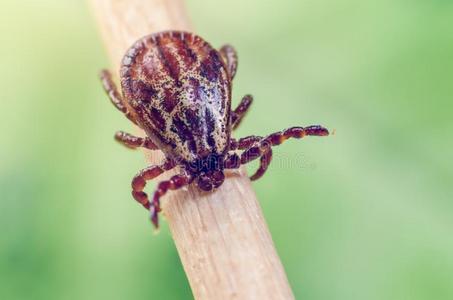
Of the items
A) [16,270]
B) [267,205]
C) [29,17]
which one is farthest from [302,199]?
[29,17]

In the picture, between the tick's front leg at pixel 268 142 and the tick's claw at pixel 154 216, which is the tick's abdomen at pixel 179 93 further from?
the tick's claw at pixel 154 216

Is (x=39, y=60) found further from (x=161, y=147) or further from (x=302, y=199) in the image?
(x=302, y=199)

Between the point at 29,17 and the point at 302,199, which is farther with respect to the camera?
the point at 29,17

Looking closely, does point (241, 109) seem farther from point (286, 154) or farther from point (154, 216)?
point (154, 216)

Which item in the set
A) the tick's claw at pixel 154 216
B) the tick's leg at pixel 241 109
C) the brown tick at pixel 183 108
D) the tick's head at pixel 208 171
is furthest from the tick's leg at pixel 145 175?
the tick's leg at pixel 241 109

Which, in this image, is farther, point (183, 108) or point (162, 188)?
point (183, 108)

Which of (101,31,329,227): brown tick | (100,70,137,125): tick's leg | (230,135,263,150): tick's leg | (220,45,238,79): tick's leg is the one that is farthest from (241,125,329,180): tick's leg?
(100,70,137,125): tick's leg

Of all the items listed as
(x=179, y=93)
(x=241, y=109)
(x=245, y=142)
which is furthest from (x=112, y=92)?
(x=245, y=142)
